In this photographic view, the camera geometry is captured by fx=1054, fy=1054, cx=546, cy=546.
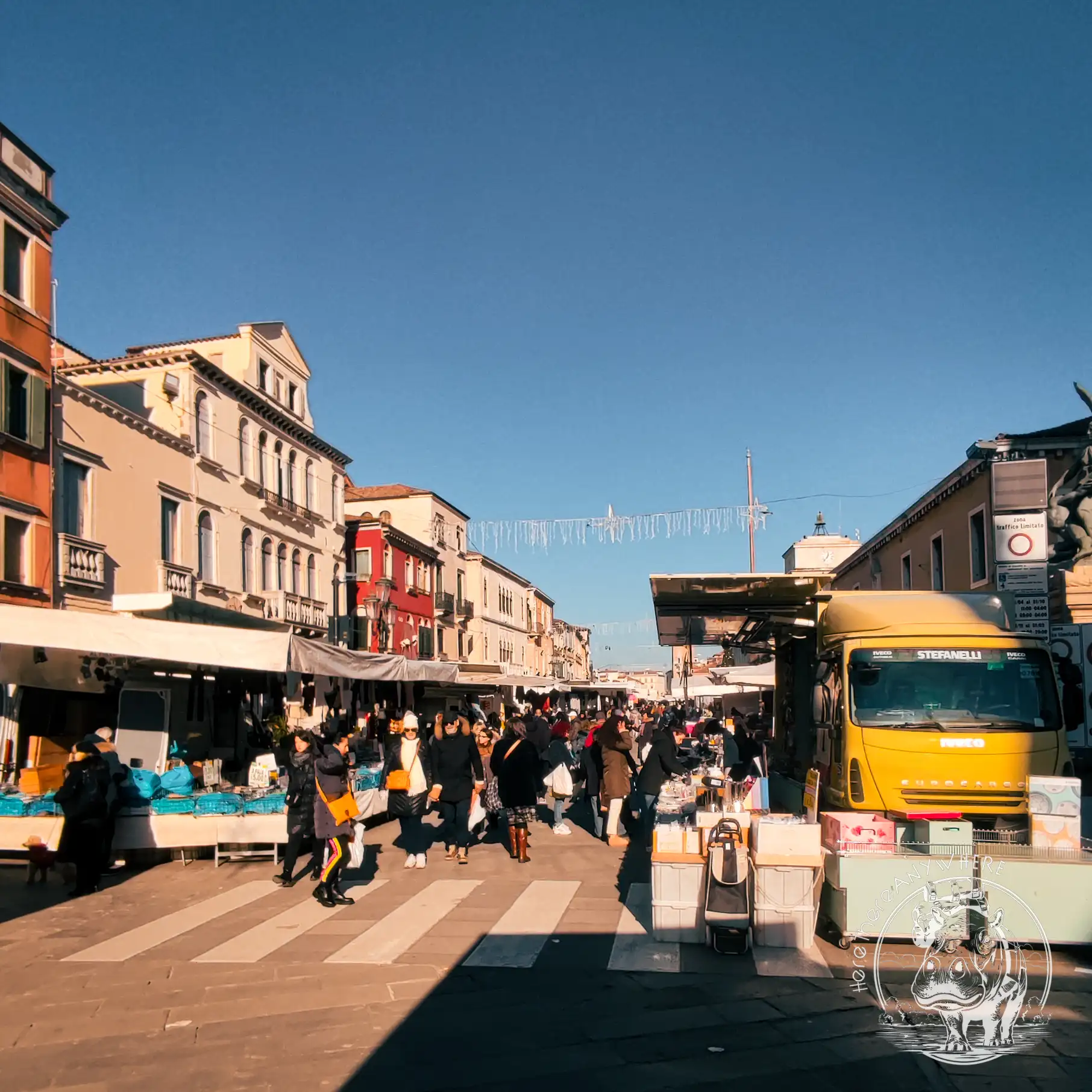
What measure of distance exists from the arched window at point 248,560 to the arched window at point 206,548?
6.82 feet

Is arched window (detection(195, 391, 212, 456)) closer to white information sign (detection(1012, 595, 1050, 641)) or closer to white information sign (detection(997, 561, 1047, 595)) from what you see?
white information sign (detection(997, 561, 1047, 595))

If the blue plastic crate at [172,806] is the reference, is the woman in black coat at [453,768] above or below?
above

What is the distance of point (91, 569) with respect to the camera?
70.2 feet

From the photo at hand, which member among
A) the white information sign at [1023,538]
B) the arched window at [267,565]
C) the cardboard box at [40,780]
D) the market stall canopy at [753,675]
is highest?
the arched window at [267,565]

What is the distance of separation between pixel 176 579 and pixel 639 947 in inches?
776

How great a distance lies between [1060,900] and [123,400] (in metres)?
24.2

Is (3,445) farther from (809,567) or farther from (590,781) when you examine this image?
(809,567)

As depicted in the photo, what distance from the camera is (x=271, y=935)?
28.1 feet

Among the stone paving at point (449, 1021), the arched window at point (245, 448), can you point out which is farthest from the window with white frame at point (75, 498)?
the stone paving at point (449, 1021)

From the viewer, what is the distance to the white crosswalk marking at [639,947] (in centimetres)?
752

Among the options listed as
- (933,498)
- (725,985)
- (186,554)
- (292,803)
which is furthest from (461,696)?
(725,985)

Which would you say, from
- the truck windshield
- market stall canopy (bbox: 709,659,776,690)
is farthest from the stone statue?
the truck windshield

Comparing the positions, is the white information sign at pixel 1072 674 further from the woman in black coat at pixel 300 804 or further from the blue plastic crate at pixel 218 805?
the blue plastic crate at pixel 218 805

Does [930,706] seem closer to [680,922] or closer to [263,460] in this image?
[680,922]
